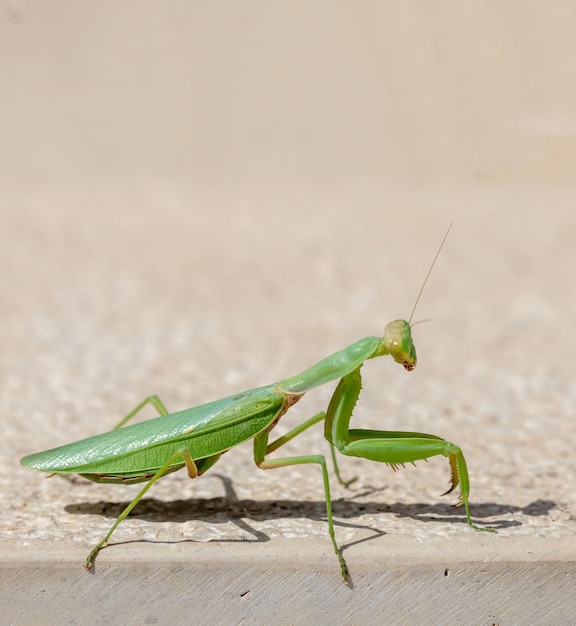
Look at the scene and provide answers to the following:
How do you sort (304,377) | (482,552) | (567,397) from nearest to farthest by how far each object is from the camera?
(482,552) < (304,377) < (567,397)

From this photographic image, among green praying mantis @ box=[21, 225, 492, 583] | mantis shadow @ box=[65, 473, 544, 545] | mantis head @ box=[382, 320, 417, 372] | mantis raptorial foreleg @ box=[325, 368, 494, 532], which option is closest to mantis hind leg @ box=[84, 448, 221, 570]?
green praying mantis @ box=[21, 225, 492, 583]

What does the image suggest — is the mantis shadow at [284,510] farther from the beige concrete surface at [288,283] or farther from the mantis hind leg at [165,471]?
the mantis hind leg at [165,471]

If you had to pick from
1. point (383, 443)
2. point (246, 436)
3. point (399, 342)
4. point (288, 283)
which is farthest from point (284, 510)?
point (288, 283)

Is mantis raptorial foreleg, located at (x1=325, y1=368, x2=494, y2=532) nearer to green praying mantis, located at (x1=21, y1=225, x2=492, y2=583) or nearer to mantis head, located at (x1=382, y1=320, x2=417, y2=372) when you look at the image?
green praying mantis, located at (x1=21, y1=225, x2=492, y2=583)

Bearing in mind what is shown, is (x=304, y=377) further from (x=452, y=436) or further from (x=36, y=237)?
(x=36, y=237)

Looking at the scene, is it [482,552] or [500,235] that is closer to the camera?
[482,552]

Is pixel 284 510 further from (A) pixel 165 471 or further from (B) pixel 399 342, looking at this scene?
(B) pixel 399 342

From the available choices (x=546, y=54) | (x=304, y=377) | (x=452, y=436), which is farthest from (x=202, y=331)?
(x=304, y=377)
